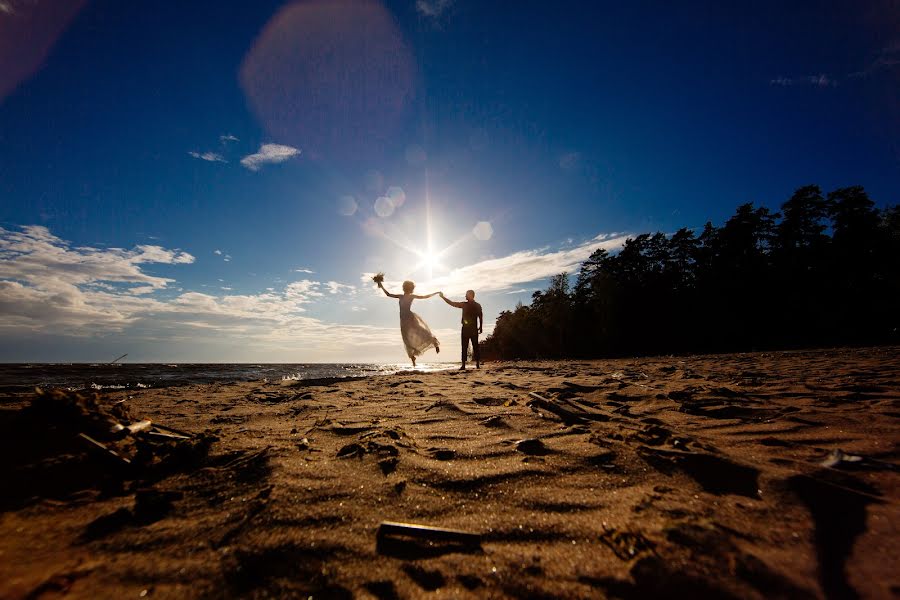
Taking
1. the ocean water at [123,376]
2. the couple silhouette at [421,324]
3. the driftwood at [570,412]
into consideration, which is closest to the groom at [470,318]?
the couple silhouette at [421,324]

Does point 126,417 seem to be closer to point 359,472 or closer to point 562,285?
point 359,472

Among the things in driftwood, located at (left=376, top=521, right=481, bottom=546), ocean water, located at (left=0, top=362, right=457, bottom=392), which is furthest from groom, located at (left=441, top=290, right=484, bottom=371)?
driftwood, located at (left=376, top=521, right=481, bottom=546)

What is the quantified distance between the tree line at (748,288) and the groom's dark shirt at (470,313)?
28.2 metres

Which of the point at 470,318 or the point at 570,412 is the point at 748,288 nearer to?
the point at 470,318

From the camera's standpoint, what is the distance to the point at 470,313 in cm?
1266

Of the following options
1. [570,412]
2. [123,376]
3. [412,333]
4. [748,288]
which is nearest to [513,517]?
[570,412]

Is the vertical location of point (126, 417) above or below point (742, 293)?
below

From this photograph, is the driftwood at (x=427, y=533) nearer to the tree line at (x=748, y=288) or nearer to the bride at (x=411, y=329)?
the bride at (x=411, y=329)

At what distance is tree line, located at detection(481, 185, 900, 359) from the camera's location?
90.8 ft

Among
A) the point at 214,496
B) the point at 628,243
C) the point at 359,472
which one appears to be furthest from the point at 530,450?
the point at 628,243

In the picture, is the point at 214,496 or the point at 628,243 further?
the point at 628,243

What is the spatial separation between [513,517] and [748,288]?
41434 mm

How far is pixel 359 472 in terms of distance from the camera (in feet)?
6.88

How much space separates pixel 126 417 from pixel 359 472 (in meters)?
2.04
